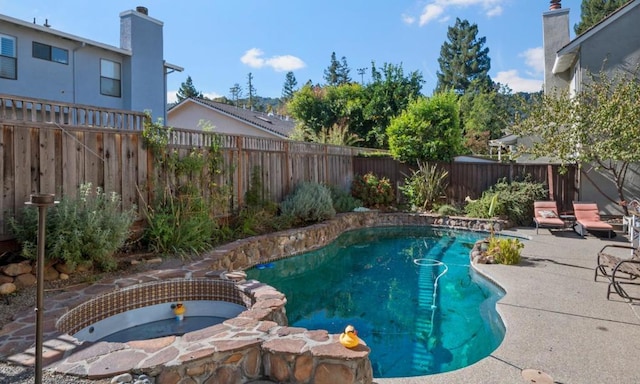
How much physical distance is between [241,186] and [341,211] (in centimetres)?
415

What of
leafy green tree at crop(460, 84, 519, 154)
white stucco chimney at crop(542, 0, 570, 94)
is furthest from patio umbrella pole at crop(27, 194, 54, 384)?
leafy green tree at crop(460, 84, 519, 154)

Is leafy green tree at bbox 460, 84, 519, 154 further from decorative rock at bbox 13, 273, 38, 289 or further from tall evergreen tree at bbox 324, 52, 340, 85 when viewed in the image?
decorative rock at bbox 13, 273, 38, 289

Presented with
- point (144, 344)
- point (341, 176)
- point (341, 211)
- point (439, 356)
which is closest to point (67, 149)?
point (144, 344)

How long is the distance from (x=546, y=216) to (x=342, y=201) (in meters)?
5.63

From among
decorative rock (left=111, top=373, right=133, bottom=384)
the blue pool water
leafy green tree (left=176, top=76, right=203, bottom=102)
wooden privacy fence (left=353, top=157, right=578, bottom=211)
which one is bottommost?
the blue pool water

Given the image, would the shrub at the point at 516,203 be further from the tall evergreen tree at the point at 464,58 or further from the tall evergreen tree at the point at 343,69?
the tall evergreen tree at the point at 343,69

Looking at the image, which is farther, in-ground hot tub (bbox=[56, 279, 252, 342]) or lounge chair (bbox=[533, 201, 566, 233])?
lounge chair (bbox=[533, 201, 566, 233])

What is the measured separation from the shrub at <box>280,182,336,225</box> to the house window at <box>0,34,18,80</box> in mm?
8743

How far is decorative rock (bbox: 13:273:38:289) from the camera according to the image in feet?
14.7

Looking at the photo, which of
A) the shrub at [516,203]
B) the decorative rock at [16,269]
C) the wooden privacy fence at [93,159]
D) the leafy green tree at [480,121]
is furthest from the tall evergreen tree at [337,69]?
the decorative rock at [16,269]

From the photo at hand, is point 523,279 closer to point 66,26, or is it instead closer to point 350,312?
point 350,312

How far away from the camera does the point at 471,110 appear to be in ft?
104

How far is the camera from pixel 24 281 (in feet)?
14.9

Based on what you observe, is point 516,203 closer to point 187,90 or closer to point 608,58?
point 608,58
